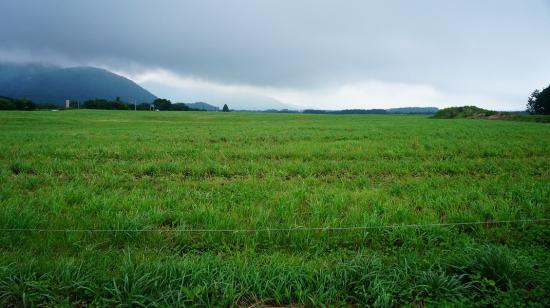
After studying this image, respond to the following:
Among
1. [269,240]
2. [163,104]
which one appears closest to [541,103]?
[269,240]

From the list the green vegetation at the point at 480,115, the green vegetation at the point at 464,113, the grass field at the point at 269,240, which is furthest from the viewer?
the green vegetation at the point at 464,113

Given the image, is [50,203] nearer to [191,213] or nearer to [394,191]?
[191,213]

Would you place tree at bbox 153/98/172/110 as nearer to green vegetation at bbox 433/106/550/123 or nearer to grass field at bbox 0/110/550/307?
green vegetation at bbox 433/106/550/123

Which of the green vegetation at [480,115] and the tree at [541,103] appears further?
the tree at [541,103]

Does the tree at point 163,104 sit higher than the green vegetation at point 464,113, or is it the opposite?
the tree at point 163,104

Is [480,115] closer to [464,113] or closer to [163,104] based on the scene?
[464,113]

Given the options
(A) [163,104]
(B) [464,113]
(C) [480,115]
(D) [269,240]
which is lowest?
(D) [269,240]

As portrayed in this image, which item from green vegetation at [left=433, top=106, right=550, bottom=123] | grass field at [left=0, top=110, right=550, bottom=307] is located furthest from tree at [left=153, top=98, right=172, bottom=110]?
grass field at [left=0, top=110, right=550, bottom=307]

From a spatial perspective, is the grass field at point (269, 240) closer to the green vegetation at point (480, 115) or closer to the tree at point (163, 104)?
the green vegetation at point (480, 115)

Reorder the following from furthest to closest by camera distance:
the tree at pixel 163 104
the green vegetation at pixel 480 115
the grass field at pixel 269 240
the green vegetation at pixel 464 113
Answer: the tree at pixel 163 104 → the green vegetation at pixel 464 113 → the green vegetation at pixel 480 115 → the grass field at pixel 269 240

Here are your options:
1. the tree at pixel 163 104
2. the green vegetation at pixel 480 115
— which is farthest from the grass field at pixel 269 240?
the tree at pixel 163 104

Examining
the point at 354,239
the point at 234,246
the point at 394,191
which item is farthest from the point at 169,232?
the point at 394,191

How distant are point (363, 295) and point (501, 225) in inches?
132

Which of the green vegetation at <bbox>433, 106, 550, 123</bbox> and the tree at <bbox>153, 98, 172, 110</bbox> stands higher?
the tree at <bbox>153, 98, 172, 110</bbox>
